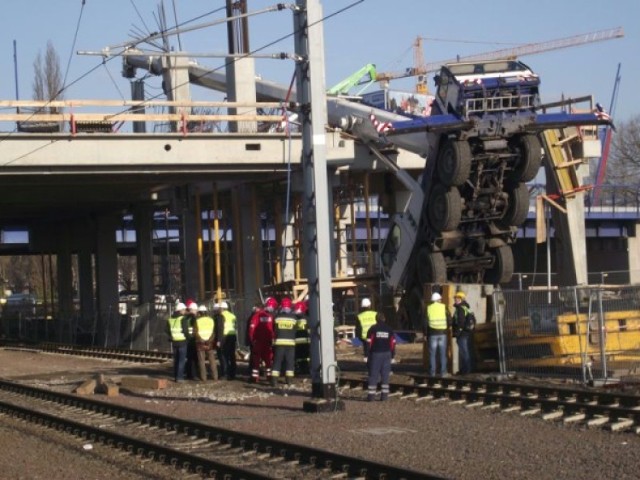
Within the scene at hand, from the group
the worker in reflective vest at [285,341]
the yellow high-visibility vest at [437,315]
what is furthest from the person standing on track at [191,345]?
the yellow high-visibility vest at [437,315]

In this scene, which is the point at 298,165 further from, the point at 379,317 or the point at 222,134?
the point at 379,317

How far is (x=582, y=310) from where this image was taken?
21906mm

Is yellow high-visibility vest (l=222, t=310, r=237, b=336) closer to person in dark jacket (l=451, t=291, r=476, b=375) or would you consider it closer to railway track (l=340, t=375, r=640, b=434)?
railway track (l=340, t=375, r=640, b=434)

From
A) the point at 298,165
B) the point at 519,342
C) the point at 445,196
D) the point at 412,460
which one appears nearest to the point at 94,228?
the point at 298,165

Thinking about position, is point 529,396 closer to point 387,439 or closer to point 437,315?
point 437,315

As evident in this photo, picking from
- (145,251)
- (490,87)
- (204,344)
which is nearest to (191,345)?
(204,344)

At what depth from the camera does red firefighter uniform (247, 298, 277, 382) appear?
78.8 feet

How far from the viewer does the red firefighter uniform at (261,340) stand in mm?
24031

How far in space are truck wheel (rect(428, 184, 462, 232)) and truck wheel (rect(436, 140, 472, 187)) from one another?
30cm

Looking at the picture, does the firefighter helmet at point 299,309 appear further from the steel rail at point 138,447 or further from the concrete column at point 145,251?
the concrete column at point 145,251

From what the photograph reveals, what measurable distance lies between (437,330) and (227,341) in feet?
17.5

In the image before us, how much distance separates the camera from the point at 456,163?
1147 inches

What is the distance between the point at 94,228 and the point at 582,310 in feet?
115

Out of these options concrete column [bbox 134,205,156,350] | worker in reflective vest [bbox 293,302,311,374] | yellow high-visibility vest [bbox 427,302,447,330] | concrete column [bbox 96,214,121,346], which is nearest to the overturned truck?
worker in reflective vest [bbox 293,302,311,374]
